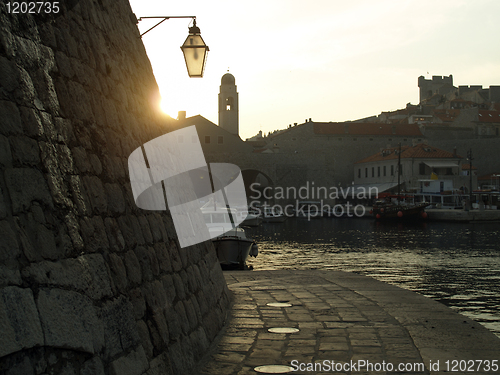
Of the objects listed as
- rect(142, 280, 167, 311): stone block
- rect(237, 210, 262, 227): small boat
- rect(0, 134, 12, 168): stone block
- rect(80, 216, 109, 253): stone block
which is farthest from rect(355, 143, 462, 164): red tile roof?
rect(0, 134, 12, 168): stone block

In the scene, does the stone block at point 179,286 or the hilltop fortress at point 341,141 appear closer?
the stone block at point 179,286

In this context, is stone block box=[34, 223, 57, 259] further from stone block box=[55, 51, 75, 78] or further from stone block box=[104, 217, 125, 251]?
stone block box=[55, 51, 75, 78]

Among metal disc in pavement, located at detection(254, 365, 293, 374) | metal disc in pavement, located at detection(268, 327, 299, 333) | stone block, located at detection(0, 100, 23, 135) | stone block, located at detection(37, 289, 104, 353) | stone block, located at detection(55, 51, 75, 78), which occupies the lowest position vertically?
→ metal disc in pavement, located at detection(268, 327, 299, 333)

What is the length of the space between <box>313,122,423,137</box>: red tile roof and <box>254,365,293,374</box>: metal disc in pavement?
6155 cm

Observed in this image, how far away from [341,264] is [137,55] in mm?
13883

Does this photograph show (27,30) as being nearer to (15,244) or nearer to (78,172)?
(78,172)

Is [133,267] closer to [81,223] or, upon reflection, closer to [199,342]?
[81,223]

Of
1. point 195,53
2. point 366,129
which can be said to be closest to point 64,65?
point 195,53

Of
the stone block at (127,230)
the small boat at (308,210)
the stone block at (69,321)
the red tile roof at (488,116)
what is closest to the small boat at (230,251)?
the stone block at (127,230)

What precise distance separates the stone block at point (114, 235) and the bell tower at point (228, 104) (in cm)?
5202

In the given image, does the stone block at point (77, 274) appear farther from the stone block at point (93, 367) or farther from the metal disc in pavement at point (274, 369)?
the metal disc in pavement at point (274, 369)

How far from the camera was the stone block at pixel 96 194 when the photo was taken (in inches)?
113

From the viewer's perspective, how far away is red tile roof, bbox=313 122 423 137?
64875mm

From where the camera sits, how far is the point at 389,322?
5.20 meters
